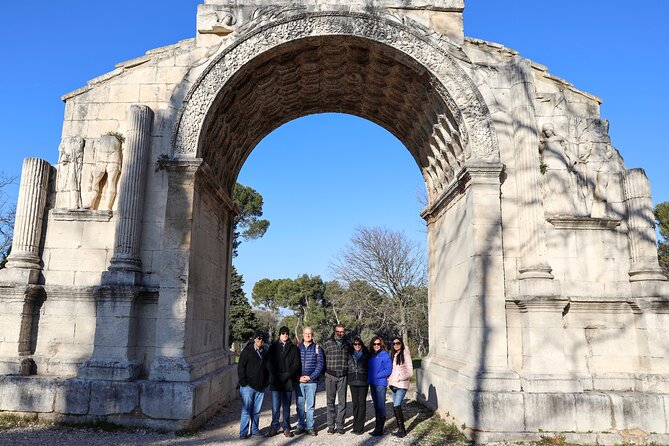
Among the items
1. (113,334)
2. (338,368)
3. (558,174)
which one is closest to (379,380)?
(338,368)

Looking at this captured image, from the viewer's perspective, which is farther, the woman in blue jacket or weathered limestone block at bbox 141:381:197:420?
the woman in blue jacket

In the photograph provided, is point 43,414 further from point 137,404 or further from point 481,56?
point 481,56

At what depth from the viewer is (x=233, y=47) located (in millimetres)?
8758

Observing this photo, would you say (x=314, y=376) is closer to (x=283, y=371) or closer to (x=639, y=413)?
(x=283, y=371)

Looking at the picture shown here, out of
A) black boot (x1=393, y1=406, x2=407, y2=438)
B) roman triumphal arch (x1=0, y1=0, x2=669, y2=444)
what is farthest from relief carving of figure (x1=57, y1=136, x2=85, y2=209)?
black boot (x1=393, y1=406, x2=407, y2=438)

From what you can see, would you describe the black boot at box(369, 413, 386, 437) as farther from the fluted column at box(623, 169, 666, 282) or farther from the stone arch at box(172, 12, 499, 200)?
the fluted column at box(623, 169, 666, 282)

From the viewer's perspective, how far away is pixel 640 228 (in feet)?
27.2

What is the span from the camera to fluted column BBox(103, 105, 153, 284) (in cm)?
795

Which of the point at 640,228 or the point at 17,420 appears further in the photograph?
the point at 640,228

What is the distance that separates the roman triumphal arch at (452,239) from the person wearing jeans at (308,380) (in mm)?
1695

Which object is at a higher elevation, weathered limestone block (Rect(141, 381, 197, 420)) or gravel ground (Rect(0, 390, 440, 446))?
weathered limestone block (Rect(141, 381, 197, 420))

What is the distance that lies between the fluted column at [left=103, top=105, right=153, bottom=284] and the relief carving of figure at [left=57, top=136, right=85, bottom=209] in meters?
0.94

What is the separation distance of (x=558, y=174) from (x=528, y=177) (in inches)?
28.7

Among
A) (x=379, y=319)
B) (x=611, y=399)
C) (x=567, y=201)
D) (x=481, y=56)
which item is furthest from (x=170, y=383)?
(x=379, y=319)
